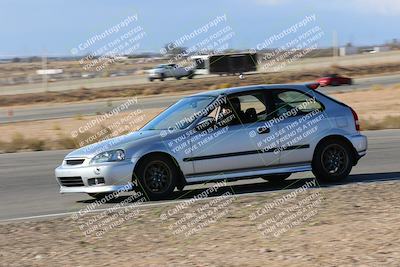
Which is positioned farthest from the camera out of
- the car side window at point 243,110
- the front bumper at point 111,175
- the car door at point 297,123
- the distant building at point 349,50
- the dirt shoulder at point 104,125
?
the distant building at point 349,50

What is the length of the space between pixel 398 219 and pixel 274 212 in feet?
4.94

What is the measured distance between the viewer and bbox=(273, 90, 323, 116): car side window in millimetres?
12195

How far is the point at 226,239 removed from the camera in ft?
26.5

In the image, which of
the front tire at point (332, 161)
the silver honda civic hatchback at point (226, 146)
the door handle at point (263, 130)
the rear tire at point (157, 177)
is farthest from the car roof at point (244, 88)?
the rear tire at point (157, 177)

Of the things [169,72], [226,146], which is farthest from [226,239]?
[169,72]

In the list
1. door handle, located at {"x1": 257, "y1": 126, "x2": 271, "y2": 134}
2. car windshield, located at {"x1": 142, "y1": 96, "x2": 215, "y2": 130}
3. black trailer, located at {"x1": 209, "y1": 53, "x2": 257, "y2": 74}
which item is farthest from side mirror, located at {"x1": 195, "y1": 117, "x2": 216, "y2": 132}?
black trailer, located at {"x1": 209, "y1": 53, "x2": 257, "y2": 74}

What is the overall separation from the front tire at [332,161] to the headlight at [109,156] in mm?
2950

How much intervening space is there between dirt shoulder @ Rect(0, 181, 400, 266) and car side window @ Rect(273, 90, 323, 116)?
2.13 metres

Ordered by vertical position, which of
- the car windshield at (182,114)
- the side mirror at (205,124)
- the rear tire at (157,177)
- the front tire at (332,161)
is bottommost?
the front tire at (332,161)

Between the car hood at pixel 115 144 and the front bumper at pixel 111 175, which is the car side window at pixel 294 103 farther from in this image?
the front bumper at pixel 111 175

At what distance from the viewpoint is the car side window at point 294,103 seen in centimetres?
1220

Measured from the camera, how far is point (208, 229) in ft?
28.6

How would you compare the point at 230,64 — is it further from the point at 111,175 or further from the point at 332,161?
the point at 111,175

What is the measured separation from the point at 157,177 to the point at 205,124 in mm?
1006
